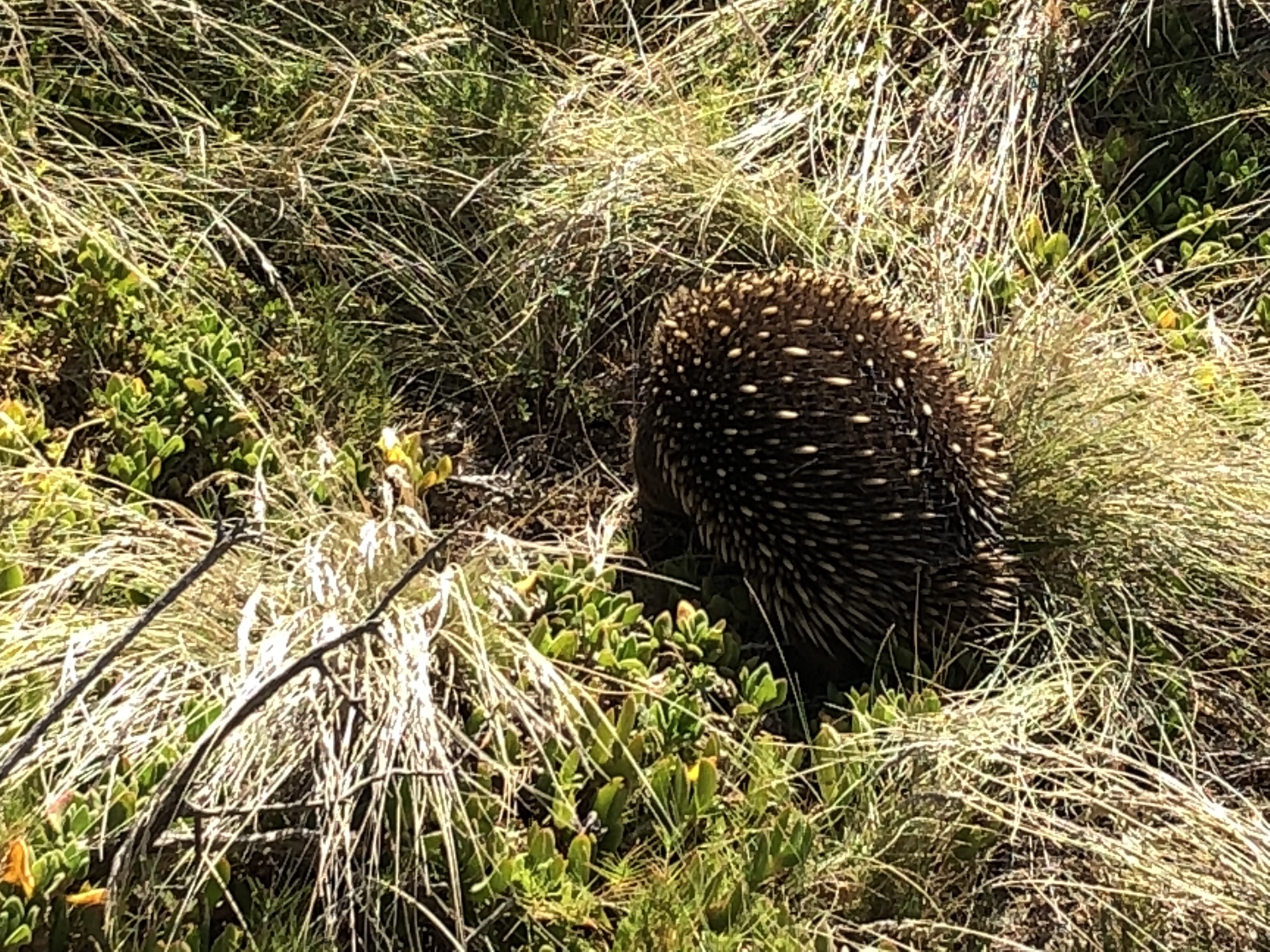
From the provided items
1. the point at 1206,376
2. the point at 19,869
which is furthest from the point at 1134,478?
the point at 19,869

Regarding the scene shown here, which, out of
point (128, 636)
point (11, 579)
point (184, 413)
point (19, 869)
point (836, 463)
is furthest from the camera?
point (184, 413)

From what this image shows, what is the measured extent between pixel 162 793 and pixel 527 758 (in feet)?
2.10

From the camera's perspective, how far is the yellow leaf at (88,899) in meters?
2.07

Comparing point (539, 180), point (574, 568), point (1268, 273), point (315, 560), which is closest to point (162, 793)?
point (315, 560)

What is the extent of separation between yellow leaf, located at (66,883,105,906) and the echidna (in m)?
1.41

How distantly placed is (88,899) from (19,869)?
4.7 inches

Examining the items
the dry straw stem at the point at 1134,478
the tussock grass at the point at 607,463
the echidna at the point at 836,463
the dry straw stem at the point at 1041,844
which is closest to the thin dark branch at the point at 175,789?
the tussock grass at the point at 607,463

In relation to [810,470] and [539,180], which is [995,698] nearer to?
[810,470]

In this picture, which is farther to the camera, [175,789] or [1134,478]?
[1134,478]

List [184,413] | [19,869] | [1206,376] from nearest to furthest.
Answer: [19,869] < [184,413] < [1206,376]

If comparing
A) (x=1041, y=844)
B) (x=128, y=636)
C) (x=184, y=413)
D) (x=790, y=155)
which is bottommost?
(x=1041, y=844)

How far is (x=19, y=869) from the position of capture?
1995 millimetres

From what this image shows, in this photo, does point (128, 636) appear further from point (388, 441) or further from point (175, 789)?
point (388, 441)

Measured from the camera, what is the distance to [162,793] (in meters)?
2.09
